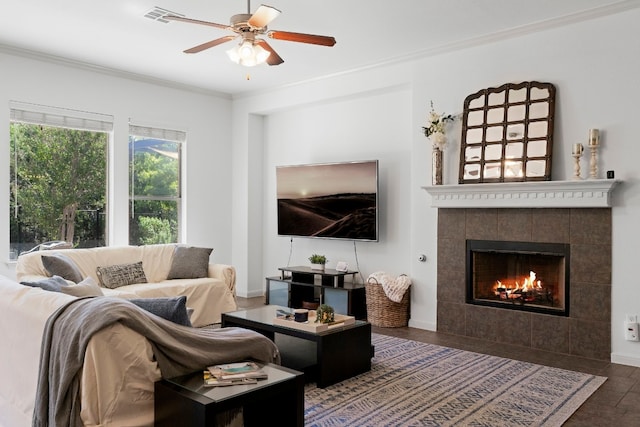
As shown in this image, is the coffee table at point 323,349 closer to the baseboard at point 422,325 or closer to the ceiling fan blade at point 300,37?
the baseboard at point 422,325

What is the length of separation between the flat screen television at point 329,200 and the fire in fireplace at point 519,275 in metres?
1.22

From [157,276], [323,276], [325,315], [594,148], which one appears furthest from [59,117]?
[594,148]

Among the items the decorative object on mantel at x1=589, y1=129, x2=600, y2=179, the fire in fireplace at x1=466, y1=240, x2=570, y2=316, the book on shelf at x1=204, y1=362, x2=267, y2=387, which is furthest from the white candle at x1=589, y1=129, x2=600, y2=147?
the book on shelf at x1=204, y1=362, x2=267, y2=387

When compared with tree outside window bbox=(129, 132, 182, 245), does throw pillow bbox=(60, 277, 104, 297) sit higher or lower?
lower

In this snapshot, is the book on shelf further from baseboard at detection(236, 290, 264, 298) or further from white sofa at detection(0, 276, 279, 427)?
baseboard at detection(236, 290, 264, 298)

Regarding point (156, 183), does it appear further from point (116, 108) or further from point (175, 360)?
point (175, 360)

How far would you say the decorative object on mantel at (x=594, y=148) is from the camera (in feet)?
13.4

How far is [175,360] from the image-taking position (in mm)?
2316

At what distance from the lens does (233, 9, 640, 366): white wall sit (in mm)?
4059

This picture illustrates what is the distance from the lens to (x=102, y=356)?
6.87 feet

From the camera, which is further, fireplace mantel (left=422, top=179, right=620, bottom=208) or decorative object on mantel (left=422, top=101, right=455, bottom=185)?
decorative object on mantel (left=422, top=101, right=455, bottom=185)

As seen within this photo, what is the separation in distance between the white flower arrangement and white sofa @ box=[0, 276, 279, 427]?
3.02 metres

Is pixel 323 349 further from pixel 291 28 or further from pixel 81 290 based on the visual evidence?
pixel 291 28

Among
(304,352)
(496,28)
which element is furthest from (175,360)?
(496,28)
